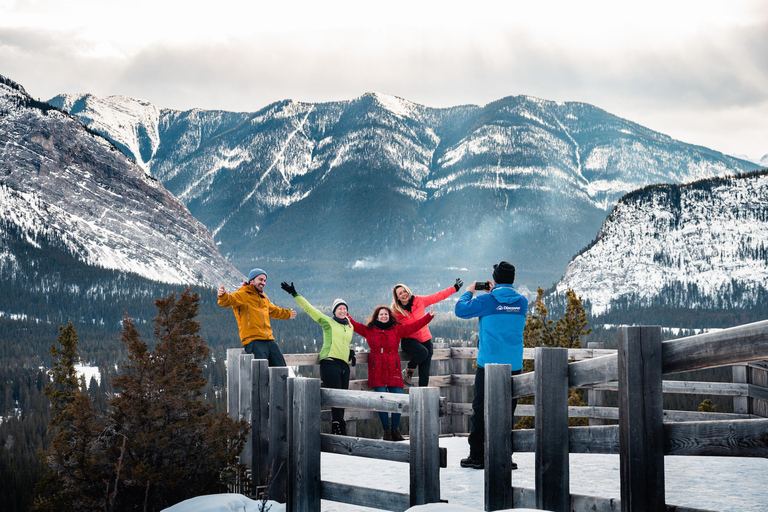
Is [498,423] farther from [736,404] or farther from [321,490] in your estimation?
[736,404]

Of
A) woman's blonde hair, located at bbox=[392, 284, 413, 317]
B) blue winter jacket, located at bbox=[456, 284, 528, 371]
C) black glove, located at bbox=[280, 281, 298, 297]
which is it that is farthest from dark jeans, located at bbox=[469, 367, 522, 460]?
black glove, located at bbox=[280, 281, 298, 297]

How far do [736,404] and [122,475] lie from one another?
7930 mm

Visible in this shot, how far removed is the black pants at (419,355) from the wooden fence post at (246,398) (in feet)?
8.08

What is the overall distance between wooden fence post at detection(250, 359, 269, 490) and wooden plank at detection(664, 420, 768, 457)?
183 inches

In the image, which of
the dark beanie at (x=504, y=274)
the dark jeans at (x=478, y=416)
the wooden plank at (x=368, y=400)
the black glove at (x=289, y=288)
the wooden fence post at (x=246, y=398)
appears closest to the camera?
the wooden plank at (x=368, y=400)

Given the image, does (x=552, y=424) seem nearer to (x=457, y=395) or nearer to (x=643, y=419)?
(x=643, y=419)

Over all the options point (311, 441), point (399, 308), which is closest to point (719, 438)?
point (311, 441)

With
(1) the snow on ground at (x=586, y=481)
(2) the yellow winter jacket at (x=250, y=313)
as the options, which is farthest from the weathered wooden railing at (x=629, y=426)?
(2) the yellow winter jacket at (x=250, y=313)

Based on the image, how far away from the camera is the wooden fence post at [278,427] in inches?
315

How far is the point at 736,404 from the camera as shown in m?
10.7

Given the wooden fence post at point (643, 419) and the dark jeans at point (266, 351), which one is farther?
the dark jeans at point (266, 351)

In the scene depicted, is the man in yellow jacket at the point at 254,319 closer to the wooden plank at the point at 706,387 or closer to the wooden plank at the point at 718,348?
the wooden plank at the point at 706,387

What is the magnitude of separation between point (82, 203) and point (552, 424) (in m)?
166

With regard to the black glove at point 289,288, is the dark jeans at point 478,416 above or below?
below
